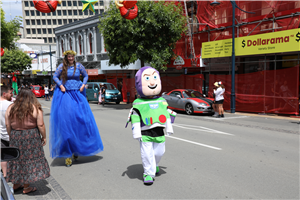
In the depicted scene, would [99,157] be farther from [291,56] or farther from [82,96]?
[291,56]

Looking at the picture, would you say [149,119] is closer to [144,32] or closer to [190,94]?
[190,94]

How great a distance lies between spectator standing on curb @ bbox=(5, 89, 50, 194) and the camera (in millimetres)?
3875

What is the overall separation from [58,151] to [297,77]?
1141cm

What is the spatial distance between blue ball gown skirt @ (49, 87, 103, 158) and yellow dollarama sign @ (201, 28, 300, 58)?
11319 mm

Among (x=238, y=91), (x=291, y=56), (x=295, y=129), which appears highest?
(x=291, y=56)

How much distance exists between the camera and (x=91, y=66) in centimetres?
3572

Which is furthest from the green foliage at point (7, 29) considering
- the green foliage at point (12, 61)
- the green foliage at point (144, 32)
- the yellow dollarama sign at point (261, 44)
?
the green foliage at point (12, 61)

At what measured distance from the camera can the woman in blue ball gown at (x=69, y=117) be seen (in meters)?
5.19

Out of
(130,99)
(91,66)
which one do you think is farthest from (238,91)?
(91,66)

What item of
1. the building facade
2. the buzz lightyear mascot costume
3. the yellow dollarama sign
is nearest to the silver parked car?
the yellow dollarama sign

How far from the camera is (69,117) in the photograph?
521 centimetres

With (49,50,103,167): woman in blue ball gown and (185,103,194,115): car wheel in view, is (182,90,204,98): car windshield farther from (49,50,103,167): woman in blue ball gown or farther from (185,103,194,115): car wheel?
(49,50,103,167): woman in blue ball gown

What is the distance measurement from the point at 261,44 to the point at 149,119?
12.1 meters

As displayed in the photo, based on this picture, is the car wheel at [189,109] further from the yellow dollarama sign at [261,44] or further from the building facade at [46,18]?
the building facade at [46,18]
